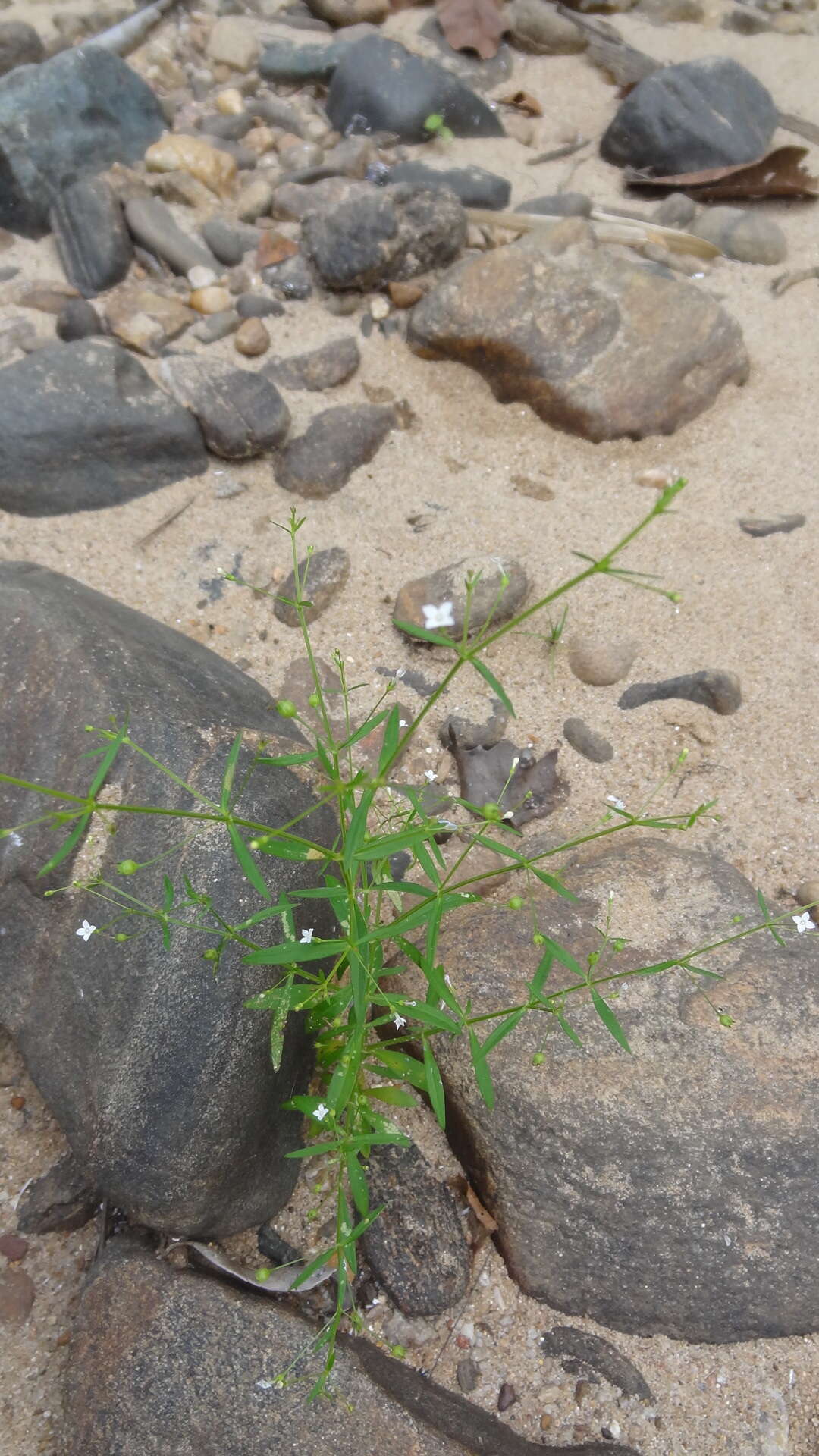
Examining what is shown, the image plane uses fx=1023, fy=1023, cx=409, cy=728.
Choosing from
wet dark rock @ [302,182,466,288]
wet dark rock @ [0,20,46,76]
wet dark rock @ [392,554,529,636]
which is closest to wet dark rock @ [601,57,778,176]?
wet dark rock @ [302,182,466,288]

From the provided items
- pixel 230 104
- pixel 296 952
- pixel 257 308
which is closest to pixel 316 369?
pixel 257 308

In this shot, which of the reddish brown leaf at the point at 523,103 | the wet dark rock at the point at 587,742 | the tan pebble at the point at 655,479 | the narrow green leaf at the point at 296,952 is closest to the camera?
the narrow green leaf at the point at 296,952

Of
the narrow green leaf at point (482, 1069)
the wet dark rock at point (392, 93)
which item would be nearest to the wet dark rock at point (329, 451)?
the wet dark rock at point (392, 93)

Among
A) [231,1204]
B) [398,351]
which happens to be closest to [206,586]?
[398,351]

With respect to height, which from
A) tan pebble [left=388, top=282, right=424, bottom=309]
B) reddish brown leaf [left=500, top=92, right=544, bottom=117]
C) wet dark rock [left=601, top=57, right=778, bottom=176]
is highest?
wet dark rock [left=601, top=57, right=778, bottom=176]

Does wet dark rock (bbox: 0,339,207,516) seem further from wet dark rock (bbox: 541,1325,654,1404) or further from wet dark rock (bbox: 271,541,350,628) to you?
wet dark rock (bbox: 541,1325,654,1404)

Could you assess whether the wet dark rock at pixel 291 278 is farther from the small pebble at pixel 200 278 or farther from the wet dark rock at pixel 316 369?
the wet dark rock at pixel 316 369
